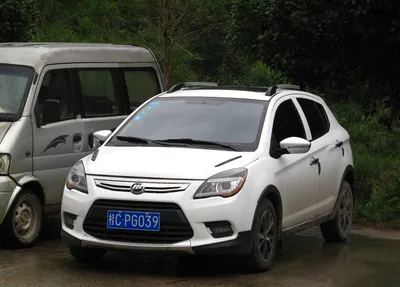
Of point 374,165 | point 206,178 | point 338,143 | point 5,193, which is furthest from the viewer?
point 374,165

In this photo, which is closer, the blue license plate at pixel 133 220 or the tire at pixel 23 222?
the blue license plate at pixel 133 220

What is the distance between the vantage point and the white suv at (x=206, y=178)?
788cm

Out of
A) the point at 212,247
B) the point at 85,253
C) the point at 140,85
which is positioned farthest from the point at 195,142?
the point at 140,85

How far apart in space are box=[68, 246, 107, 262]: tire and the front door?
1.74 meters

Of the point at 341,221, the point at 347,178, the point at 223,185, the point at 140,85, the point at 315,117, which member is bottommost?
the point at 341,221

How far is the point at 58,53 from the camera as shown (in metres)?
10.4

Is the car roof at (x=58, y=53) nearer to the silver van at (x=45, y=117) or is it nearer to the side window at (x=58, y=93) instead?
the silver van at (x=45, y=117)

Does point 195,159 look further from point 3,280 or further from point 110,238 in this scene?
point 3,280

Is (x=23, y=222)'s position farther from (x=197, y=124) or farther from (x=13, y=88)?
(x=197, y=124)

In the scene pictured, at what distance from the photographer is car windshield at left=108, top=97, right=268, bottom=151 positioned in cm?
876

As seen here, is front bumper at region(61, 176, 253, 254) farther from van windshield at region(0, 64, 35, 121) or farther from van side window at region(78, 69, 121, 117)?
van side window at region(78, 69, 121, 117)

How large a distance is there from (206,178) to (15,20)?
8.84m

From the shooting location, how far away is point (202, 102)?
9383 millimetres

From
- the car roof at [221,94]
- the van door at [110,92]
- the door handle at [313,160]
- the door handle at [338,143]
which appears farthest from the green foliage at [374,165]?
the car roof at [221,94]
